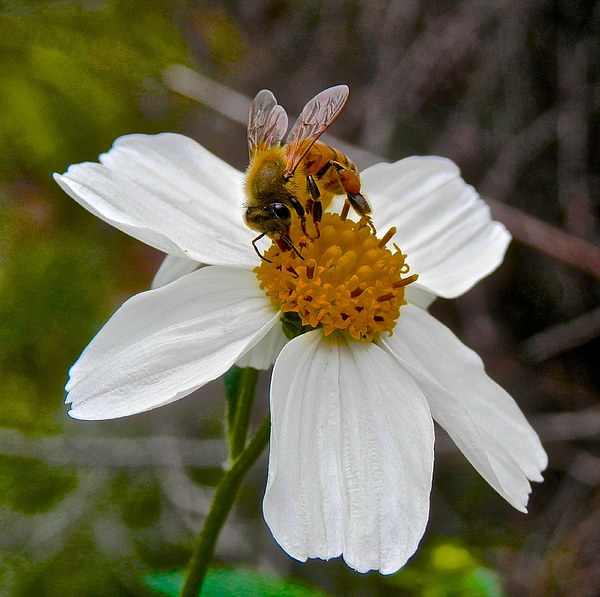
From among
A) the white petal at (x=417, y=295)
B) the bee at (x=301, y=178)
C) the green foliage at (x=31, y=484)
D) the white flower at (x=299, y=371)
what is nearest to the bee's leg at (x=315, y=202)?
the bee at (x=301, y=178)

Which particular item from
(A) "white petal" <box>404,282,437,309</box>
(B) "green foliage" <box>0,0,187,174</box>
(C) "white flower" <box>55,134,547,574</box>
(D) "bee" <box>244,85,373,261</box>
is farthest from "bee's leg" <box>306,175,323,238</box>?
(B) "green foliage" <box>0,0,187,174</box>

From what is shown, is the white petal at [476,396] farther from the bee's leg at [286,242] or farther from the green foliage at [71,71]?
the green foliage at [71,71]

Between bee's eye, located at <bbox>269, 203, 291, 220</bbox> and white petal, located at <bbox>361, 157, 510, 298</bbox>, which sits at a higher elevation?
bee's eye, located at <bbox>269, 203, 291, 220</bbox>

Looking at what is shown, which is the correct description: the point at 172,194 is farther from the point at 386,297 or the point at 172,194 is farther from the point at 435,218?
the point at 435,218

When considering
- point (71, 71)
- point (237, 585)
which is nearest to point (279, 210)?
point (237, 585)

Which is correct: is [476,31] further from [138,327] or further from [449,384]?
[138,327]

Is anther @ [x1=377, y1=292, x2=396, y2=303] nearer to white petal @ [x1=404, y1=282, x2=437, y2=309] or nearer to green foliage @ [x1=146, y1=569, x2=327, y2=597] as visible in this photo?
white petal @ [x1=404, y1=282, x2=437, y2=309]

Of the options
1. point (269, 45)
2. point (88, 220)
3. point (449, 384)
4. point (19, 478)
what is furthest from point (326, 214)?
point (269, 45)

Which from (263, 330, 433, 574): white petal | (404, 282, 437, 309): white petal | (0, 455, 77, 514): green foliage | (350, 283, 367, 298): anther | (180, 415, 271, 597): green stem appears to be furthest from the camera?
(0, 455, 77, 514): green foliage
